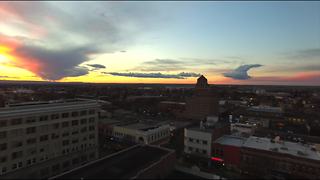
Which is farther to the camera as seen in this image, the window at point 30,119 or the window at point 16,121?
the window at point 30,119

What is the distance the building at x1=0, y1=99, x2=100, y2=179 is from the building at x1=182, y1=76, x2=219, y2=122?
80.8m

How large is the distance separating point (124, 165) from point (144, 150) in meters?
9.17

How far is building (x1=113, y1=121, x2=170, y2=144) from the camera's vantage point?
81500mm

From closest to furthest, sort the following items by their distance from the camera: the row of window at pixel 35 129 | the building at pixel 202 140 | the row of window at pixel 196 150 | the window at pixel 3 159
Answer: the window at pixel 3 159
the row of window at pixel 35 129
the building at pixel 202 140
the row of window at pixel 196 150

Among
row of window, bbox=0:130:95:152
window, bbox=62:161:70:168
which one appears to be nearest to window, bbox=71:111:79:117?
row of window, bbox=0:130:95:152

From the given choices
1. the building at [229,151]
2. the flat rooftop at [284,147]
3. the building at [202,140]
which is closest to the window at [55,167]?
the building at [202,140]

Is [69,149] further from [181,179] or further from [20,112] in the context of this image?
[181,179]

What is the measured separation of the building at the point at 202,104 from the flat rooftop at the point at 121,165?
312 feet

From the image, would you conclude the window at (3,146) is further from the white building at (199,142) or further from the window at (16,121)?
the white building at (199,142)

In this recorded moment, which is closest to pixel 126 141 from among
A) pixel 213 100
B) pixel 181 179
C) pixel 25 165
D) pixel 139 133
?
pixel 139 133

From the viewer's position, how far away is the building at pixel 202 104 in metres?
142

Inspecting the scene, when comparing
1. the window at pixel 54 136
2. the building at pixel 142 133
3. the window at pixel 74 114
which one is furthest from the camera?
the building at pixel 142 133

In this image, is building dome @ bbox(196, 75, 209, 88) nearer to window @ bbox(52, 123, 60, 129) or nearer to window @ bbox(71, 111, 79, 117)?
window @ bbox(71, 111, 79, 117)

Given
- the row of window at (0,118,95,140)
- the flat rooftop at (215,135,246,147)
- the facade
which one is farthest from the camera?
the flat rooftop at (215,135,246,147)
